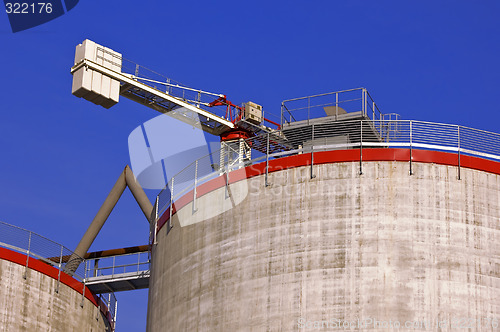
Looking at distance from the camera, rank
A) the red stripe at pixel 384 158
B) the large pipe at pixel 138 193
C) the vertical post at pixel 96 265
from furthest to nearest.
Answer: the large pipe at pixel 138 193 → the vertical post at pixel 96 265 → the red stripe at pixel 384 158

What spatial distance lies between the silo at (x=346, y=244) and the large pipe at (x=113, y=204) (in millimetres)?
16255

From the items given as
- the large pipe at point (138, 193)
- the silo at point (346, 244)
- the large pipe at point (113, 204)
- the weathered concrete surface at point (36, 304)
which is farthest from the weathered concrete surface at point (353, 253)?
the large pipe at point (113, 204)

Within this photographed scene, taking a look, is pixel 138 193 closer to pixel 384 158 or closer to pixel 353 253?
pixel 384 158

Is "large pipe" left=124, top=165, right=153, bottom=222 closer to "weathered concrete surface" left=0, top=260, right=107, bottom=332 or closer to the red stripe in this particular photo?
"weathered concrete surface" left=0, top=260, right=107, bottom=332

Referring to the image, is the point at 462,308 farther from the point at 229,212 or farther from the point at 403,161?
the point at 229,212

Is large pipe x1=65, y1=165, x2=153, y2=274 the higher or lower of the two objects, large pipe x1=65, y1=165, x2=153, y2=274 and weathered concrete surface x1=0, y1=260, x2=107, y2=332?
the higher

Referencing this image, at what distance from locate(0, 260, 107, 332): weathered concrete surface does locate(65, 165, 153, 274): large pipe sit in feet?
21.5

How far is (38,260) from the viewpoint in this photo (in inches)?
1876

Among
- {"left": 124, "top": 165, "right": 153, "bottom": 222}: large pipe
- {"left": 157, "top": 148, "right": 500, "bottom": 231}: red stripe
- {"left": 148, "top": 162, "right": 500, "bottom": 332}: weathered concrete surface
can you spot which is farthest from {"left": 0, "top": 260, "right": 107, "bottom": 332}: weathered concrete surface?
{"left": 157, "top": 148, "right": 500, "bottom": 231}: red stripe

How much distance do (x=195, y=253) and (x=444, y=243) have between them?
31.6ft

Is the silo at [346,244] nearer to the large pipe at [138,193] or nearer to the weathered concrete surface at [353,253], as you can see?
the weathered concrete surface at [353,253]

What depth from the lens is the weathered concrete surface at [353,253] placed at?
114ft

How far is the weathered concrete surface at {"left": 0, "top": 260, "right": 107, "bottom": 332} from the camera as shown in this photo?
1793 inches

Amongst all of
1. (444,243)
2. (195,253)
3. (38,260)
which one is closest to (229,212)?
(195,253)
